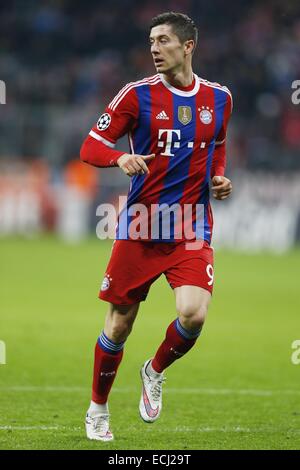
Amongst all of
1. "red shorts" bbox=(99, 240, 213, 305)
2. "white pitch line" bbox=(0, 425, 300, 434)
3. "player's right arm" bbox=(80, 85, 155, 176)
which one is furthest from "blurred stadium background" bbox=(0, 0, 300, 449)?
"player's right arm" bbox=(80, 85, 155, 176)

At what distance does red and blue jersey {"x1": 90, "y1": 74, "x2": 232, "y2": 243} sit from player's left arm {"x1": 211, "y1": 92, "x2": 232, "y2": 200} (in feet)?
0.25

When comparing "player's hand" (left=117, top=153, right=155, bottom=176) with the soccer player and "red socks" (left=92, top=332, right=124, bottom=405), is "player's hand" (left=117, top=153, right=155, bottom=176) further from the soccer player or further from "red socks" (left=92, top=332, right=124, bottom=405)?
"red socks" (left=92, top=332, right=124, bottom=405)

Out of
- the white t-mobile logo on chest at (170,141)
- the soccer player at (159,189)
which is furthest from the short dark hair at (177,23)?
the white t-mobile logo on chest at (170,141)

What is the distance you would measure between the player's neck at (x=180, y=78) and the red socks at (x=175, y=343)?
1.43m

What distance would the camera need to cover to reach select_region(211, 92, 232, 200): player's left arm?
634cm

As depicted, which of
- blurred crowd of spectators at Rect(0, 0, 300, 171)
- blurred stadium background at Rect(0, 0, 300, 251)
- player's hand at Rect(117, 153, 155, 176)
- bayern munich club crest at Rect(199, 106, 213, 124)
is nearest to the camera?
player's hand at Rect(117, 153, 155, 176)

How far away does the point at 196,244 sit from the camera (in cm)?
637

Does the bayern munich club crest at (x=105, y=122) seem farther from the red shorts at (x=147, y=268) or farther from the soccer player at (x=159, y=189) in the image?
the red shorts at (x=147, y=268)

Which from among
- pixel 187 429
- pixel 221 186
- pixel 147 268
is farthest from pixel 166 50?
pixel 187 429

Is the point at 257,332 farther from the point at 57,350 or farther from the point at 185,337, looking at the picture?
the point at 185,337

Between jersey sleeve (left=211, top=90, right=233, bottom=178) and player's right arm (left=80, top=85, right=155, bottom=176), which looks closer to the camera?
player's right arm (left=80, top=85, right=155, bottom=176)

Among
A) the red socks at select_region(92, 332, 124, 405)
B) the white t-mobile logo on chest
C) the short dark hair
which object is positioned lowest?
the red socks at select_region(92, 332, 124, 405)

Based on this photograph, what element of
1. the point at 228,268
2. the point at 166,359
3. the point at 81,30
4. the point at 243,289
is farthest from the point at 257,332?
the point at 81,30

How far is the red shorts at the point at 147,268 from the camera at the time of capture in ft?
20.4
